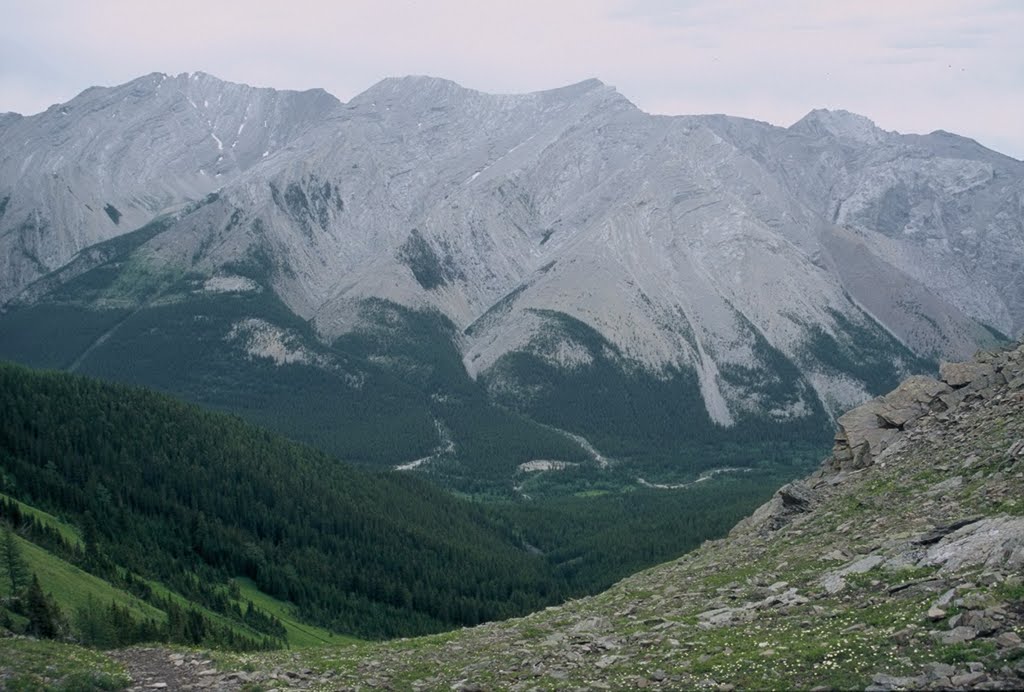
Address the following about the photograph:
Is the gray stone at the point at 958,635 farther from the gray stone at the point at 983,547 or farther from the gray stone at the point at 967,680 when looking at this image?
the gray stone at the point at 983,547

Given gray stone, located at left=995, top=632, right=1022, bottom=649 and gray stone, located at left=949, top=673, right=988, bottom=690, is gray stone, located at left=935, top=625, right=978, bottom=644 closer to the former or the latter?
gray stone, located at left=995, top=632, right=1022, bottom=649

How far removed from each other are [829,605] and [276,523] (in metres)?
120

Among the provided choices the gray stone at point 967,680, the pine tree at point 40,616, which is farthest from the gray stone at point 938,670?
the pine tree at point 40,616

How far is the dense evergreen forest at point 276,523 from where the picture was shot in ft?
394

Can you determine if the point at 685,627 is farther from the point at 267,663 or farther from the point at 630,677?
the point at 267,663

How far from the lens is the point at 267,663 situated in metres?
44.6

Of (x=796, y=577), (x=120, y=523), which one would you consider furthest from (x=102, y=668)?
(x=120, y=523)

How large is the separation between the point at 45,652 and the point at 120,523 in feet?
260

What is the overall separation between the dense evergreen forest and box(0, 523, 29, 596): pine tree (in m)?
27.7

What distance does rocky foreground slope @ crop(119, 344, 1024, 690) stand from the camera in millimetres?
30188

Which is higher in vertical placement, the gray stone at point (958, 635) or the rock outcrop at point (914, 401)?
the rock outcrop at point (914, 401)

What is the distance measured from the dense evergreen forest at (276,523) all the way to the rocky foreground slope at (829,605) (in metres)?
61.4

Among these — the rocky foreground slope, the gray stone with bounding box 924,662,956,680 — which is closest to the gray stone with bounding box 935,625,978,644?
the rocky foreground slope

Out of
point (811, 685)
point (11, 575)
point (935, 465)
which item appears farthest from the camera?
point (11, 575)
